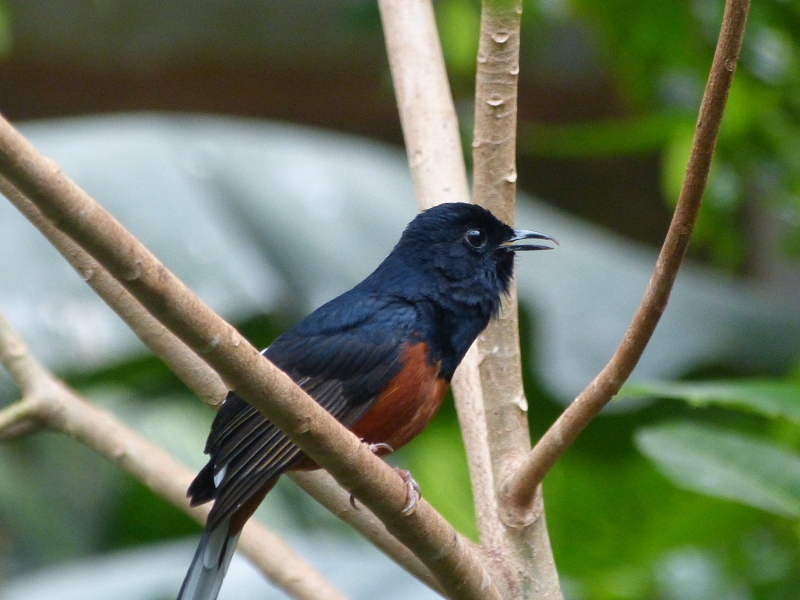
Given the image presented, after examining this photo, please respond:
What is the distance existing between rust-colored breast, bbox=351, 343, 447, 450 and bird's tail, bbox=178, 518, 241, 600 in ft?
1.32

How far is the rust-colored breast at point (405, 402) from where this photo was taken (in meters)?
2.43

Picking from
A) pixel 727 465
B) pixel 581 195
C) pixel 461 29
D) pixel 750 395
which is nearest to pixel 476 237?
pixel 750 395

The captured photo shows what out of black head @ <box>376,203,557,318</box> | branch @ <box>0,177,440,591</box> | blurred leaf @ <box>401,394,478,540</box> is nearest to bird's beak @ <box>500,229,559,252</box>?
black head @ <box>376,203,557,318</box>

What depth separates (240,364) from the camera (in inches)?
56.1

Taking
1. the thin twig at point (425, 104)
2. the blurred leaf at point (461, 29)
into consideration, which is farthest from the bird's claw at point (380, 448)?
the blurred leaf at point (461, 29)

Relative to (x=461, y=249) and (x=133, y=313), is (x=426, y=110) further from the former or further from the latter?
(x=133, y=313)

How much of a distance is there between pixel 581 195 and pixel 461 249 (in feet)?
18.0

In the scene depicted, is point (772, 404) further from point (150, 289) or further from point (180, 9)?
point (180, 9)

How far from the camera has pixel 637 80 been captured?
454 centimetres

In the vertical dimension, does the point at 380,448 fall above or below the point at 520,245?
below

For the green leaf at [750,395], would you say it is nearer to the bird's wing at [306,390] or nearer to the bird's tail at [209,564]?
the bird's wing at [306,390]

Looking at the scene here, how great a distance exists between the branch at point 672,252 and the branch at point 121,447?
0.75m

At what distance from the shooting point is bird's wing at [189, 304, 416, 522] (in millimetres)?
2199

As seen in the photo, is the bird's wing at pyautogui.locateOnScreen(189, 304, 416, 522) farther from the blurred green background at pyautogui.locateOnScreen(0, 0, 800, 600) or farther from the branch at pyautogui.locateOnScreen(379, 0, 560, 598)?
the blurred green background at pyautogui.locateOnScreen(0, 0, 800, 600)
